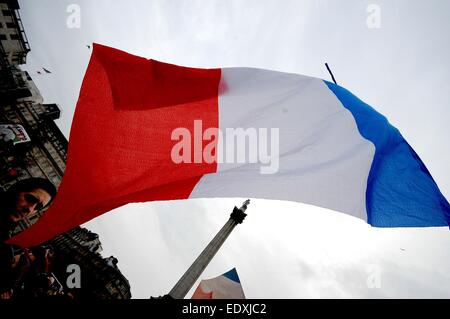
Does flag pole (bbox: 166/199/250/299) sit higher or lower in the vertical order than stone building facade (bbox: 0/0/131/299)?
lower

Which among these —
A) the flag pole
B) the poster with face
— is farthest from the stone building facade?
the flag pole

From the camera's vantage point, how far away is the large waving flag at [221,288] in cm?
989

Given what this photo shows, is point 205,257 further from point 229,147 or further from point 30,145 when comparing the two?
point 30,145

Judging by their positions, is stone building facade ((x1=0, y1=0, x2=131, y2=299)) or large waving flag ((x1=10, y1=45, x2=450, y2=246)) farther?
stone building facade ((x1=0, y1=0, x2=131, y2=299))

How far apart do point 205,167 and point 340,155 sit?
2390 mm

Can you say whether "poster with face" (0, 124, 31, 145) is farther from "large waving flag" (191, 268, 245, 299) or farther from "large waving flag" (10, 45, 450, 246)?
"large waving flag" (10, 45, 450, 246)

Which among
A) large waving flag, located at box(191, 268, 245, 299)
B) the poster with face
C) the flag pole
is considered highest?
the poster with face

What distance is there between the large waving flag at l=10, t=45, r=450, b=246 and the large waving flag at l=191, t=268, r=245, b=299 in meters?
6.88

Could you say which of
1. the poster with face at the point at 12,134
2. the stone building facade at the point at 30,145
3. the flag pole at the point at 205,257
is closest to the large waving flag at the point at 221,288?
the flag pole at the point at 205,257

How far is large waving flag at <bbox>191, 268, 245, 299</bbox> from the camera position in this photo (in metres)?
9.89

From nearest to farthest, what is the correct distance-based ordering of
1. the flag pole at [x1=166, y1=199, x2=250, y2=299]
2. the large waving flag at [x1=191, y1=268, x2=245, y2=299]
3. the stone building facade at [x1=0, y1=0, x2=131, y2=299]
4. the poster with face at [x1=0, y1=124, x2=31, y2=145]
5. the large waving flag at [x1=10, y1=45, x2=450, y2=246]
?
the large waving flag at [x1=10, y1=45, x2=450, y2=246] < the large waving flag at [x1=191, y1=268, x2=245, y2=299] < the flag pole at [x1=166, y1=199, x2=250, y2=299] < the poster with face at [x1=0, y1=124, x2=31, y2=145] < the stone building facade at [x1=0, y1=0, x2=131, y2=299]

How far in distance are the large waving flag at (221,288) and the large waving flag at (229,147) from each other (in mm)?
6876

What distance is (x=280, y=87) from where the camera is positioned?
17.2 ft
